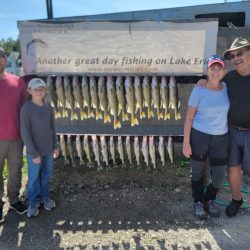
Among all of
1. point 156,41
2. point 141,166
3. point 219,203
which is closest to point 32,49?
point 156,41

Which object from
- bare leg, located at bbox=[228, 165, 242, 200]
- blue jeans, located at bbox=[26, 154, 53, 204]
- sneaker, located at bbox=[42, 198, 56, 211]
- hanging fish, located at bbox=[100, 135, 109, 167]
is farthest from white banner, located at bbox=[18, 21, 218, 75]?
sneaker, located at bbox=[42, 198, 56, 211]

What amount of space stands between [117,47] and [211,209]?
2405 mm

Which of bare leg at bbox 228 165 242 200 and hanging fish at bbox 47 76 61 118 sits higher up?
hanging fish at bbox 47 76 61 118

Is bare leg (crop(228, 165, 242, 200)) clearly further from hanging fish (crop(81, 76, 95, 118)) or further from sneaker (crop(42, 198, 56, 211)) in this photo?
sneaker (crop(42, 198, 56, 211))

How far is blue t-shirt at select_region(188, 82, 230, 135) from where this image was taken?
157 inches

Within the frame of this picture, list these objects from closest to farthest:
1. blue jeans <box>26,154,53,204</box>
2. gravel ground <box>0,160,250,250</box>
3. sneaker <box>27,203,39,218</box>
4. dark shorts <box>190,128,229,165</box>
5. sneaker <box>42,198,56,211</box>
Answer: gravel ground <box>0,160,250,250</box> < dark shorts <box>190,128,229,165</box> < blue jeans <box>26,154,53,204</box> < sneaker <box>27,203,39,218</box> < sneaker <box>42,198,56,211</box>

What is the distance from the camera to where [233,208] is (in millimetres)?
4500

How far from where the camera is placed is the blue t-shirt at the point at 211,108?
4.00m

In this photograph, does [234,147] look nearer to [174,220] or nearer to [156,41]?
[174,220]

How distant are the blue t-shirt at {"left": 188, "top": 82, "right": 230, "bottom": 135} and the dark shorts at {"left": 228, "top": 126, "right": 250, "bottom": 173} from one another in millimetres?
192

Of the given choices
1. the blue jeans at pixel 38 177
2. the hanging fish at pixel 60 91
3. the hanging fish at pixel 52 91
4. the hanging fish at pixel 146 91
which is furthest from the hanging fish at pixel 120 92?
the blue jeans at pixel 38 177

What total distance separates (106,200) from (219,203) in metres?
1.51

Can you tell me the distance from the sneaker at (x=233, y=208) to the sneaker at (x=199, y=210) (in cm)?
29

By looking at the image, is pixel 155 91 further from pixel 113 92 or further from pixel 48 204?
pixel 48 204
